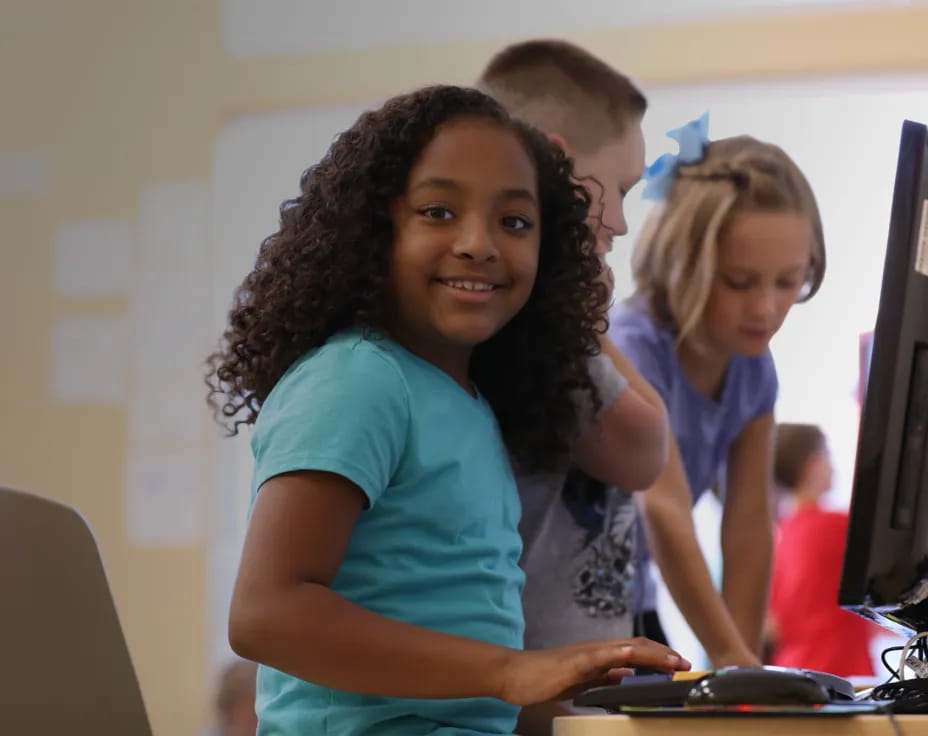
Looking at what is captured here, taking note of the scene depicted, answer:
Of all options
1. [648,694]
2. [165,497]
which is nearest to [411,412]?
[648,694]

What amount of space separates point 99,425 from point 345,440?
2.46 m

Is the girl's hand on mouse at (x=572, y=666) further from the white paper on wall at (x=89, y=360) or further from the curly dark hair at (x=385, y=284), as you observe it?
the white paper on wall at (x=89, y=360)

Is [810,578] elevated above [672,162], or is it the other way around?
[672,162]

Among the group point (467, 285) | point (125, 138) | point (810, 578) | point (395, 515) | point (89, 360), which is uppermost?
point (125, 138)

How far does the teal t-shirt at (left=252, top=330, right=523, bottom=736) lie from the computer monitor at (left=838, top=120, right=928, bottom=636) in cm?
29

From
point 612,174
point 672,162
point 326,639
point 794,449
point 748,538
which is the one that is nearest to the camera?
point 326,639

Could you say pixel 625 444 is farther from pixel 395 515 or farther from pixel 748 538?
pixel 748 538

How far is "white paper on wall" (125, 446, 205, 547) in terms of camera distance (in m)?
3.21

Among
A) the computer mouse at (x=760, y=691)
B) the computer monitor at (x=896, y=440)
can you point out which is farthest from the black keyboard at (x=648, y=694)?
the computer monitor at (x=896, y=440)

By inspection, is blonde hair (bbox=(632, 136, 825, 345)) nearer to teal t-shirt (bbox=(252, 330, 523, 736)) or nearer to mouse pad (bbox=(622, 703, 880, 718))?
teal t-shirt (bbox=(252, 330, 523, 736))

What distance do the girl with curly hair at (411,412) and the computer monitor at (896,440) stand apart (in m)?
0.15

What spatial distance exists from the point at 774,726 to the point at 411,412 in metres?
0.40

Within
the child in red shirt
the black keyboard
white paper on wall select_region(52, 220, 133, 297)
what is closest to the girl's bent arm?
the black keyboard

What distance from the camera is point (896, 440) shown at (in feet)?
2.97
